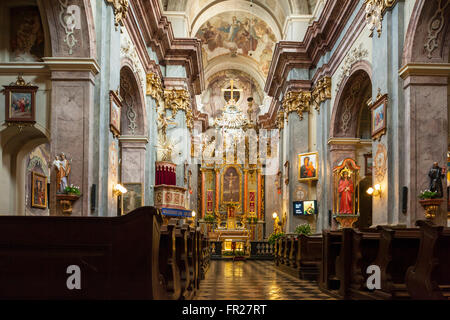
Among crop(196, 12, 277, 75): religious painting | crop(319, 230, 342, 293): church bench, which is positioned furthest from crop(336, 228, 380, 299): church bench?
crop(196, 12, 277, 75): religious painting

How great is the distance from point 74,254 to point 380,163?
26.7ft

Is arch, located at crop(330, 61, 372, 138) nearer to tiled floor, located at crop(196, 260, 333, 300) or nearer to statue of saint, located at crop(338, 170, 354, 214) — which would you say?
statue of saint, located at crop(338, 170, 354, 214)

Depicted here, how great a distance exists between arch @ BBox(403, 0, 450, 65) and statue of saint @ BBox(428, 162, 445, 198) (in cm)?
220

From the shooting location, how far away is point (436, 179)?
948cm

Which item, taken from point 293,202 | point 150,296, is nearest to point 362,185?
point 293,202

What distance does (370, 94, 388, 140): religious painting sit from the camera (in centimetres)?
1091

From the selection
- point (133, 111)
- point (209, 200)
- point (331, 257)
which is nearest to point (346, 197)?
point (133, 111)

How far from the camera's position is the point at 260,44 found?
27547mm

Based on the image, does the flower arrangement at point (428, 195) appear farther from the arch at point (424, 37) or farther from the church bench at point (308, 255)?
the church bench at point (308, 255)

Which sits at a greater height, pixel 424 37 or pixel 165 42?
pixel 165 42

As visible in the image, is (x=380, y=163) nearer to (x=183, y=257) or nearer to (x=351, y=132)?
(x=351, y=132)

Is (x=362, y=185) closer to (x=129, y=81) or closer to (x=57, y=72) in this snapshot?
(x=129, y=81)
